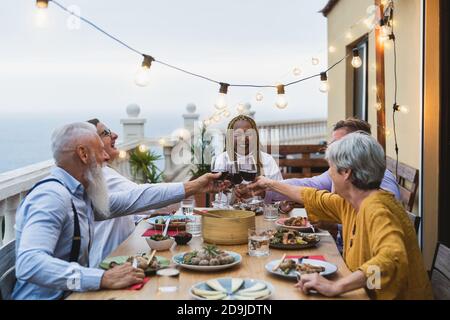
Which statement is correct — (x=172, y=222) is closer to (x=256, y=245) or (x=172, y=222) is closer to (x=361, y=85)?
(x=256, y=245)

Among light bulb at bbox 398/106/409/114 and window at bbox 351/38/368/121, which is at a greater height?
window at bbox 351/38/368/121

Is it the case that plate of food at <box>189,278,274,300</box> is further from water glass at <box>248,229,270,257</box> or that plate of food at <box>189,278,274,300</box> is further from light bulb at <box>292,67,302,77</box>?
light bulb at <box>292,67,302,77</box>

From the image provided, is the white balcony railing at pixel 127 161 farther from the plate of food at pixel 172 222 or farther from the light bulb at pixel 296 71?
the light bulb at pixel 296 71

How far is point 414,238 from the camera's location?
213cm

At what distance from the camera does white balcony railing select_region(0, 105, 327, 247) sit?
380cm

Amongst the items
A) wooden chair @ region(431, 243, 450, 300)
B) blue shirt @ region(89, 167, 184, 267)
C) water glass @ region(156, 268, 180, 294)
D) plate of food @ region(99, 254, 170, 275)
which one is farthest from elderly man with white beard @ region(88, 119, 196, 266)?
wooden chair @ region(431, 243, 450, 300)

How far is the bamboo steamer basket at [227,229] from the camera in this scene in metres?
2.61

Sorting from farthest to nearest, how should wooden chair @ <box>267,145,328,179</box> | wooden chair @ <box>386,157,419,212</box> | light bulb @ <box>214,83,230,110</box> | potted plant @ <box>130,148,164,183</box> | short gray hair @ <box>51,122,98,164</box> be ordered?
wooden chair @ <box>267,145,328,179</box>, potted plant @ <box>130,148,164,183</box>, light bulb @ <box>214,83,230,110</box>, wooden chair @ <box>386,157,419,212</box>, short gray hair @ <box>51,122,98,164</box>

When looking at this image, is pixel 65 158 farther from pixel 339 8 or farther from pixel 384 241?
pixel 339 8

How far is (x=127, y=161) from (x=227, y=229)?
4.79 metres

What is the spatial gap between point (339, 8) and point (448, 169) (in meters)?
5.14

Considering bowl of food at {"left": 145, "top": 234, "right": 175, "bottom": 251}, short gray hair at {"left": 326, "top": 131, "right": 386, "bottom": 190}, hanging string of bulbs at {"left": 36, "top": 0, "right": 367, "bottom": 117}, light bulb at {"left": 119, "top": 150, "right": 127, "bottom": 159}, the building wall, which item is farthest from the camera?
light bulb at {"left": 119, "top": 150, "right": 127, "bottom": 159}

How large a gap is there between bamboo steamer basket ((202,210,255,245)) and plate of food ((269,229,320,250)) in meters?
0.14
